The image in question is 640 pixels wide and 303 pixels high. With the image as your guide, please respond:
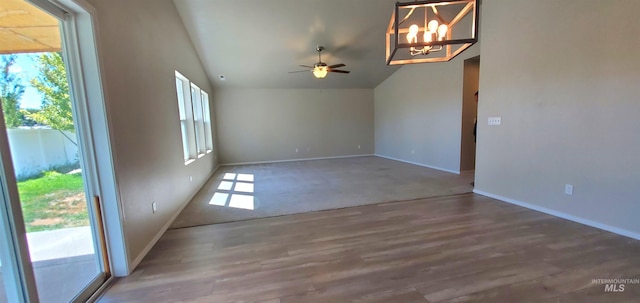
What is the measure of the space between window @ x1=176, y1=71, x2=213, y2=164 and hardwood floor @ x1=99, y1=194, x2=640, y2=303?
7.00 ft

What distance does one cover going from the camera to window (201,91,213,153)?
6.30 meters

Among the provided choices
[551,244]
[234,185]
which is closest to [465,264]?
[551,244]

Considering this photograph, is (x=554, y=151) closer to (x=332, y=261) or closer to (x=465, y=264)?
(x=465, y=264)

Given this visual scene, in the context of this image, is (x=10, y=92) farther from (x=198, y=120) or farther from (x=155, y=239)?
(x=198, y=120)

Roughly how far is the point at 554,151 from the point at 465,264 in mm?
2133

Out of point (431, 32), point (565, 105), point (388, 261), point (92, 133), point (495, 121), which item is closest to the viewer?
point (92, 133)

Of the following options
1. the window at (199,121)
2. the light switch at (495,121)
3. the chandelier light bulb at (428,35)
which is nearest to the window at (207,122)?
the window at (199,121)

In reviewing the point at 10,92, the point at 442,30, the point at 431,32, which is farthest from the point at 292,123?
the point at 10,92

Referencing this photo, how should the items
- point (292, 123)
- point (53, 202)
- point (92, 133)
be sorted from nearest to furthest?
point (53, 202)
point (92, 133)
point (292, 123)

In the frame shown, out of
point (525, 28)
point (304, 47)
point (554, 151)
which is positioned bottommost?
point (554, 151)

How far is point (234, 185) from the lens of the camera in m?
5.11

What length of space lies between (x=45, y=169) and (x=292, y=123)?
688 cm

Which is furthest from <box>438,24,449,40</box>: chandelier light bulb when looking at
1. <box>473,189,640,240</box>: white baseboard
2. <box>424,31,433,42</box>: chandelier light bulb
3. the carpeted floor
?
<box>473,189,640,240</box>: white baseboard

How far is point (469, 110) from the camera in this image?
5574 mm
